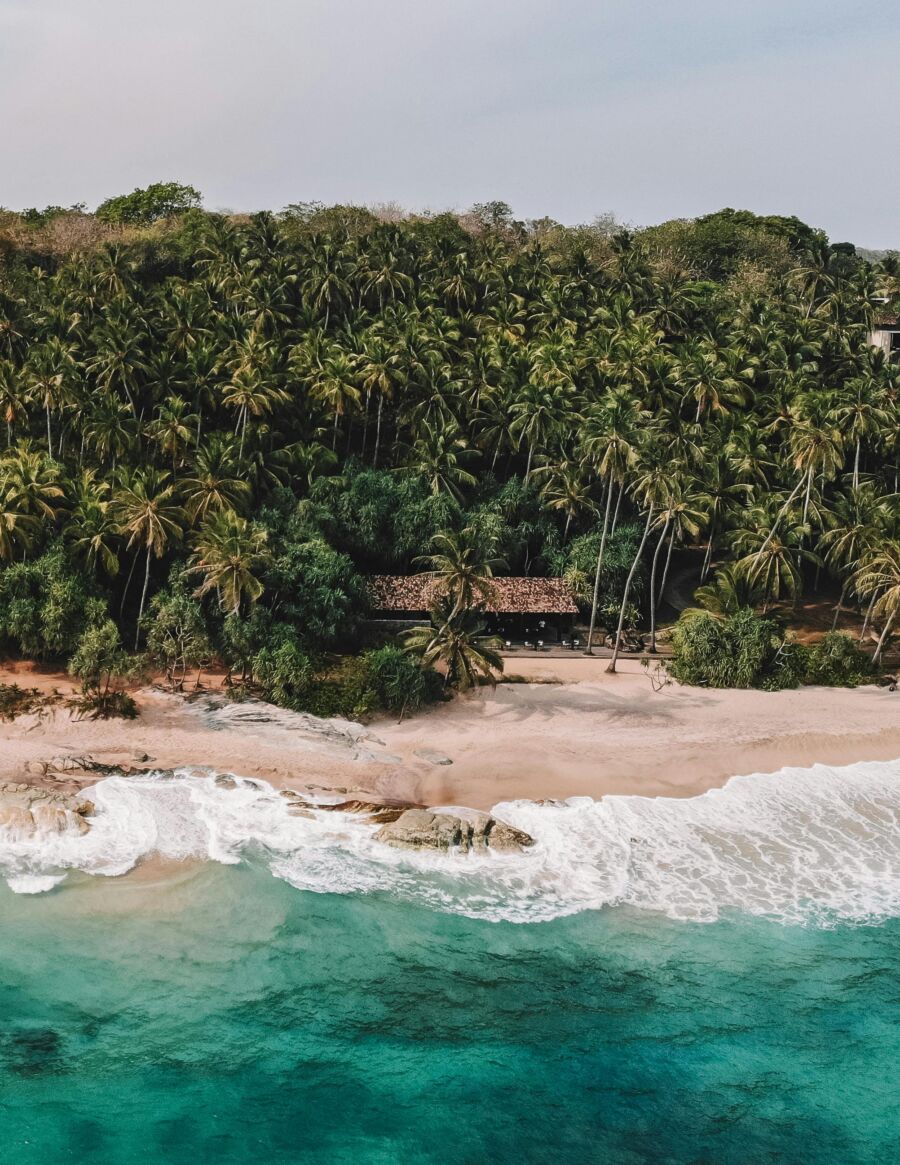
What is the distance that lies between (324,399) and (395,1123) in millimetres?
48340

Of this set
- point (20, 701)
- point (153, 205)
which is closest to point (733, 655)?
point (20, 701)

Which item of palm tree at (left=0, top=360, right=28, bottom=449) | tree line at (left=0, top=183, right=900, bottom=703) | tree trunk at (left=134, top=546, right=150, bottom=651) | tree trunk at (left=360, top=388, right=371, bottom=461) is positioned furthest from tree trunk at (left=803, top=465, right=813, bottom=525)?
palm tree at (left=0, top=360, right=28, bottom=449)

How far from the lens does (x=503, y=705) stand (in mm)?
48875

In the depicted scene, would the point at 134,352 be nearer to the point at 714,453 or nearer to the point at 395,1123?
the point at 714,453

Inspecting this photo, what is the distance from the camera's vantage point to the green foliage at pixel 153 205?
105938 mm

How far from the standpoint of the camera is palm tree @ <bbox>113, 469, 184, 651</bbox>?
49.2 metres

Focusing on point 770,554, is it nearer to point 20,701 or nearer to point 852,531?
point 852,531

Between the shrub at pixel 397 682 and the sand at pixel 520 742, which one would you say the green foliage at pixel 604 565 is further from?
the shrub at pixel 397 682

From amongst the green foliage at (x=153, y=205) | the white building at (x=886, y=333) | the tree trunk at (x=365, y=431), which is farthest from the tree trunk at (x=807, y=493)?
the green foliage at (x=153, y=205)

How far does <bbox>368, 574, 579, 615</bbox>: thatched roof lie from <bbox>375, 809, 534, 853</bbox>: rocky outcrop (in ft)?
62.3

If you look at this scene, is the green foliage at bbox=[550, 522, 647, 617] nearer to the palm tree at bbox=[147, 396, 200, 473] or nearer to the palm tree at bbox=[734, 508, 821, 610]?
the palm tree at bbox=[734, 508, 821, 610]

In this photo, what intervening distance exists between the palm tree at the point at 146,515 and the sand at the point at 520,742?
23.8 feet

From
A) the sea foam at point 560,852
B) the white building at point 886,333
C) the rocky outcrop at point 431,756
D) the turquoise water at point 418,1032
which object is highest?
the white building at point 886,333

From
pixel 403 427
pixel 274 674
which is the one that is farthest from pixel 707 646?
pixel 403 427
